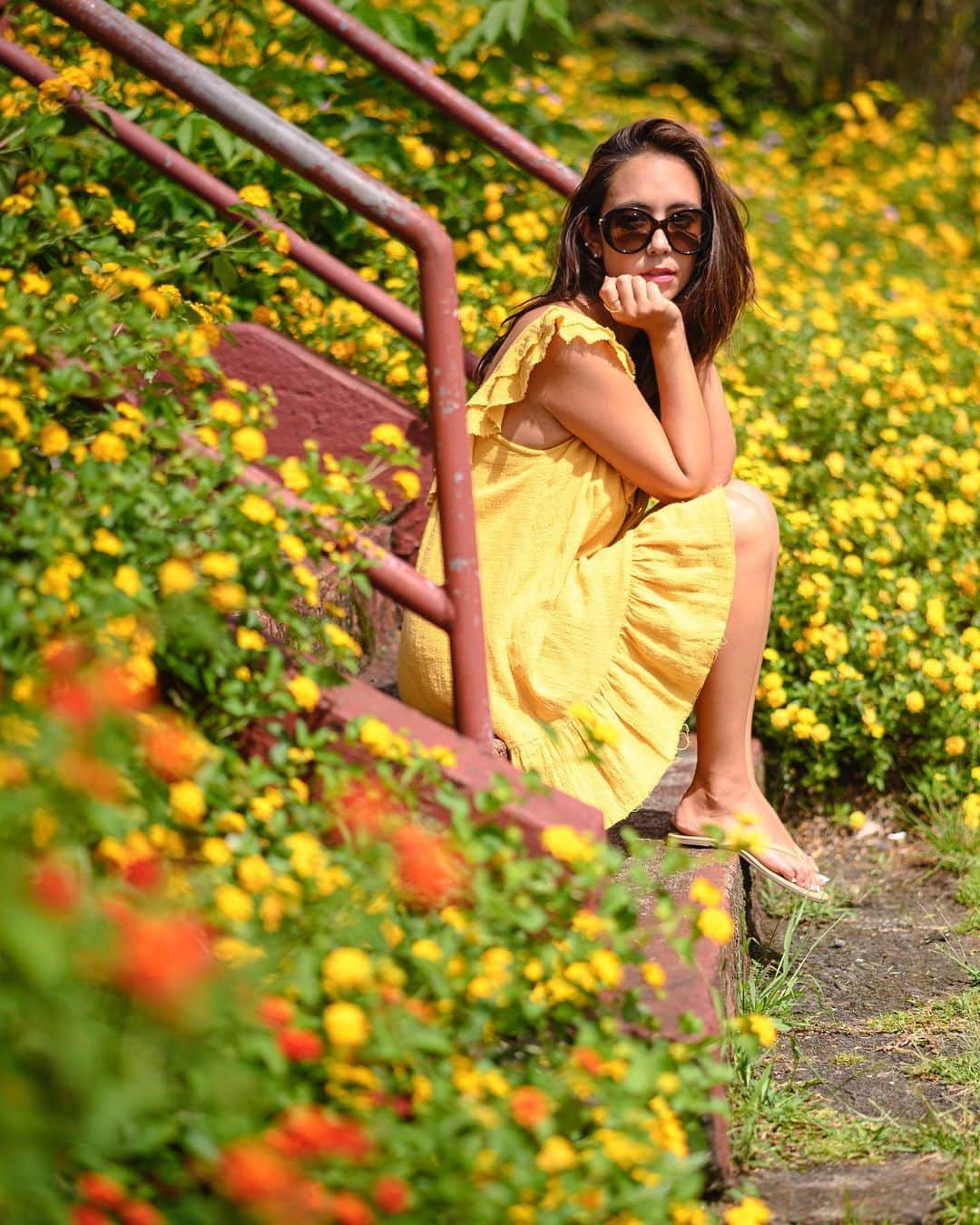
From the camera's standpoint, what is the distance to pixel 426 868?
1574 mm

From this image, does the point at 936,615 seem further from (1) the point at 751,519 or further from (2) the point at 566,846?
(2) the point at 566,846

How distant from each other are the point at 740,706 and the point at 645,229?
85cm

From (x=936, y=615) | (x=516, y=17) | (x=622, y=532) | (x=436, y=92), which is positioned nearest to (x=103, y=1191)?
(x=622, y=532)

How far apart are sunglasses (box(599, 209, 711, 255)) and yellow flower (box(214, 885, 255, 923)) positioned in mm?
1536

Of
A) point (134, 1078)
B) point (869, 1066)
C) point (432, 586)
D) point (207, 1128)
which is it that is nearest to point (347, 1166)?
point (207, 1128)

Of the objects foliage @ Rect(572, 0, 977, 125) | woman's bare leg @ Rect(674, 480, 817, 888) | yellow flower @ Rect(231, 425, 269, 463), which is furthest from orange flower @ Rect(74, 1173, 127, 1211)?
foliage @ Rect(572, 0, 977, 125)

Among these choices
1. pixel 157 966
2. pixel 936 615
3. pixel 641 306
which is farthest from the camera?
pixel 936 615

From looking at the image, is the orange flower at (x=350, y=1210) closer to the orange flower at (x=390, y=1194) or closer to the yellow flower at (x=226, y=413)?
the orange flower at (x=390, y=1194)

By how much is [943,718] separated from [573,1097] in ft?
6.10

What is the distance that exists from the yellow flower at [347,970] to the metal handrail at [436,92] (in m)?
Answer: 2.15

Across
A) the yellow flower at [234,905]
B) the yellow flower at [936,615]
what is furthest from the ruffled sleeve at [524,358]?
the yellow flower at [234,905]

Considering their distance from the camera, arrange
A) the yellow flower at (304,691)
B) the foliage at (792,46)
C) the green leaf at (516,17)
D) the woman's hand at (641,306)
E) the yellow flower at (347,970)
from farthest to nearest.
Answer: the foliage at (792,46)
the green leaf at (516,17)
the woman's hand at (641,306)
the yellow flower at (304,691)
the yellow flower at (347,970)

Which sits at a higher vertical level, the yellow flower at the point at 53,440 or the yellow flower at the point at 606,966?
the yellow flower at the point at 53,440

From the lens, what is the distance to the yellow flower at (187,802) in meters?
1.60
